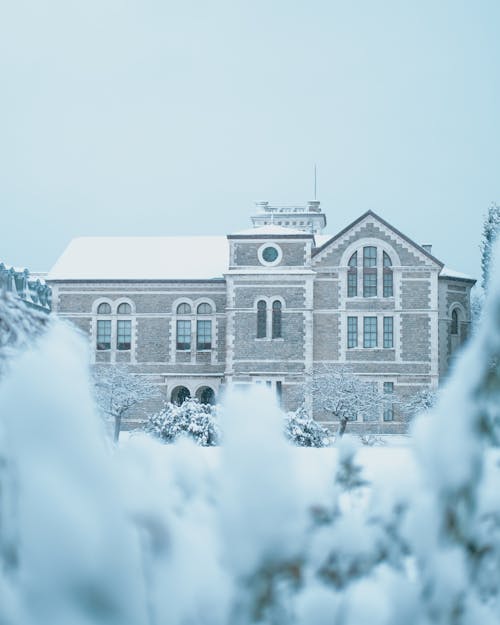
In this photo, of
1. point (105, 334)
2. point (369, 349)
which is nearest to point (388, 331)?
point (369, 349)

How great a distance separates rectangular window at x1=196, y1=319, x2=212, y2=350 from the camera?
35.5 meters

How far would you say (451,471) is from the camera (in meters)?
2.57

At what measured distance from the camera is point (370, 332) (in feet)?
109

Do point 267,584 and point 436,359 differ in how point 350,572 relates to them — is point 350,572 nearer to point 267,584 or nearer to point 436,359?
point 267,584

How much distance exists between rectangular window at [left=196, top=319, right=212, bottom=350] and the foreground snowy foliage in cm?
3260

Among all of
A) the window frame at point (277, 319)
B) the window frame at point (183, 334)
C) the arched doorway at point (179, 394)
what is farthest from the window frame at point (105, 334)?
the window frame at point (277, 319)

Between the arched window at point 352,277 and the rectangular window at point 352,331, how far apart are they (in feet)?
3.23

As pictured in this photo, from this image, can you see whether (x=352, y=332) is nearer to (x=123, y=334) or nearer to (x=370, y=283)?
(x=370, y=283)

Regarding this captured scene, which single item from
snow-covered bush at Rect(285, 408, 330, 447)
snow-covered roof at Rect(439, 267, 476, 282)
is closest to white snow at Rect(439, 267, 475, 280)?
snow-covered roof at Rect(439, 267, 476, 282)

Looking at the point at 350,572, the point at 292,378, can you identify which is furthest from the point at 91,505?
the point at 292,378

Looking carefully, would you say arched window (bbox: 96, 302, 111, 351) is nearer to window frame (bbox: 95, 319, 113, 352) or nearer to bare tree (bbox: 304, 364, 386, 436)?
window frame (bbox: 95, 319, 113, 352)

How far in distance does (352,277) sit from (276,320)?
3.43 m

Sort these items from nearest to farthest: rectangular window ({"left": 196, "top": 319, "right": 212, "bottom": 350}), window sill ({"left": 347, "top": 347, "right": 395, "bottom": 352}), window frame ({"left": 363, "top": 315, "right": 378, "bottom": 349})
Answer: window sill ({"left": 347, "top": 347, "right": 395, "bottom": 352}) < window frame ({"left": 363, "top": 315, "right": 378, "bottom": 349}) < rectangular window ({"left": 196, "top": 319, "right": 212, "bottom": 350})

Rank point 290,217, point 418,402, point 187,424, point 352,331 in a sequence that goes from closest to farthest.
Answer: point 187,424 < point 418,402 < point 352,331 < point 290,217
